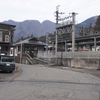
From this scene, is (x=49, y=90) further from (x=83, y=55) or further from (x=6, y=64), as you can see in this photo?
(x=83, y=55)

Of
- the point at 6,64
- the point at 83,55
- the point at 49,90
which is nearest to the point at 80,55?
the point at 83,55

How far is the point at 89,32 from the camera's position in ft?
182

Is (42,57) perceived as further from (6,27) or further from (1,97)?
(1,97)

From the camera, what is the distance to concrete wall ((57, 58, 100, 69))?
1005 inches

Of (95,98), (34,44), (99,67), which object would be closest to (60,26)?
(34,44)

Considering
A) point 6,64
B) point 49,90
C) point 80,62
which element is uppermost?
point 6,64

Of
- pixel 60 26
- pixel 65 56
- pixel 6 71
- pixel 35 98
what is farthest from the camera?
pixel 60 26

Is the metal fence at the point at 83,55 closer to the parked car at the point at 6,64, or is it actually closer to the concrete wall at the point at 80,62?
the concrete wall at the point at 80,62

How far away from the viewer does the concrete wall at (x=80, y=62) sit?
2552 centimetres

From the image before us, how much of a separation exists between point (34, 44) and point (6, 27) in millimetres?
17418

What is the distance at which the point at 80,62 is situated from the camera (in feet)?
93.1

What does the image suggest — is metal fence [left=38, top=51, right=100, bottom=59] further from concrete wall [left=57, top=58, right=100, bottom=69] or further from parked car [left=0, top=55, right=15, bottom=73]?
parked car [left=0, top=55, right=15, bottom=73]

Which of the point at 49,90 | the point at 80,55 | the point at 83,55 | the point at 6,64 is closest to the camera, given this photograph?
the point at 49,90

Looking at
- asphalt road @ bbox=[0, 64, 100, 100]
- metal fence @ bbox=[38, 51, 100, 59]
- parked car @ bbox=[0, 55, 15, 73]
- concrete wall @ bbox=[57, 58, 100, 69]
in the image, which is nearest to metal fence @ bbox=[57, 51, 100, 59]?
metal fence @ bbox=[38, 51, 100, 59]
